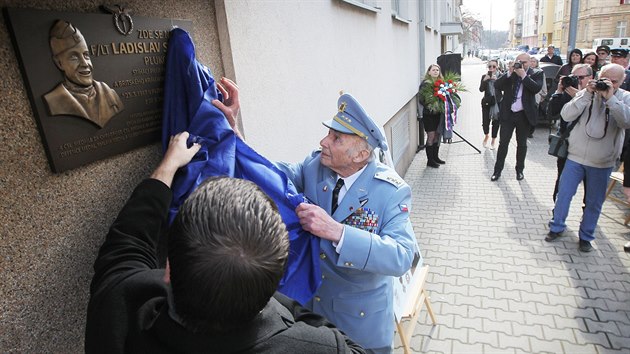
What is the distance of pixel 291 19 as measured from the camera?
2994mm

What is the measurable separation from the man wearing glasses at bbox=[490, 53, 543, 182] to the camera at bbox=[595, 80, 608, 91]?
7.96 ft

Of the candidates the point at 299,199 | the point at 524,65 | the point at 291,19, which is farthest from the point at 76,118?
the point at 524,65

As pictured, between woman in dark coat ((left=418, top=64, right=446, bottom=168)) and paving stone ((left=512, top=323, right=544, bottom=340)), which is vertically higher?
woman in dark coat ((left=418, top=64, right=446, bottom=168))

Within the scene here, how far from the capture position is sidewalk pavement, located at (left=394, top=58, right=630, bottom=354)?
3.47m

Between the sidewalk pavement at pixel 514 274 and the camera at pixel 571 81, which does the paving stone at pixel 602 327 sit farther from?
the camera at pixel 571 81

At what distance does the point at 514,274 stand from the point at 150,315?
4.23m

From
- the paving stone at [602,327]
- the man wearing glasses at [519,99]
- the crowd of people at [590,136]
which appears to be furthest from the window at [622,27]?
the paving stone at [602,327]

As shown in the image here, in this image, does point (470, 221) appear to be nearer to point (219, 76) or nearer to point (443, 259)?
point (443, 259)

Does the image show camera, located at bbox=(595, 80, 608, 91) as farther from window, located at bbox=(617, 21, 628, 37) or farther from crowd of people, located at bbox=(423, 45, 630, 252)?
window, located at bbox=(617, 21, 628, 37)

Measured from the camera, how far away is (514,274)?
441 centimetres

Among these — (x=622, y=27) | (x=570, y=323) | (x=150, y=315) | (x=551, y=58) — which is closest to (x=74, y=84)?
(x=150, y=315)

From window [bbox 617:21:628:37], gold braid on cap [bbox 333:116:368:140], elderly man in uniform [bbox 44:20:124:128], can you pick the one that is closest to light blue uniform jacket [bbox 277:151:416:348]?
gold braid on cap [bbox 333:116:368:140]

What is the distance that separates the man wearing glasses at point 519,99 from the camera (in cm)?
650

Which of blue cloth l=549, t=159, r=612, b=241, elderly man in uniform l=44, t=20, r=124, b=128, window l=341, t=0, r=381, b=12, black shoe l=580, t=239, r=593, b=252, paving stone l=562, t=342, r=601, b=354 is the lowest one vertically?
paving stone l=562, t=342, r=601, b=354
